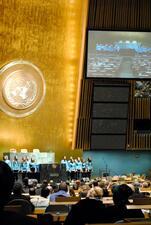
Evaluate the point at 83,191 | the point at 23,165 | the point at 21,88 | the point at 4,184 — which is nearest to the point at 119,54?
the point at 21,88

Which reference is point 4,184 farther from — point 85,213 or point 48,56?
point 48,56

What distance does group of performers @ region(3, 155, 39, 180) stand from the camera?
11.7m

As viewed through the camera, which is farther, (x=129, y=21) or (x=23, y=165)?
(x=129, y=21)

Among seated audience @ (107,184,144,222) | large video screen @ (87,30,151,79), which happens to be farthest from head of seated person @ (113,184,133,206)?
large video screen @ (87,30,151,79)

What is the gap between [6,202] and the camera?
194 centimetres

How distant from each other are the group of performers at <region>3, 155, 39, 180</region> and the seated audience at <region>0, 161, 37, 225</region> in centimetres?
984

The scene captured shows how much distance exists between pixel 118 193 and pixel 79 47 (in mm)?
8873

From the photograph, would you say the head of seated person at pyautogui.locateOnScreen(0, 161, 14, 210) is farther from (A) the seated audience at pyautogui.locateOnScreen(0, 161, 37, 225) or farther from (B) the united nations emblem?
(B) the united nations emblem

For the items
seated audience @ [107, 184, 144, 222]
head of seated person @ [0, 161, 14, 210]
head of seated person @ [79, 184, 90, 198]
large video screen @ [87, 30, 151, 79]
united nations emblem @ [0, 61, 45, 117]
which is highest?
large video screen @ [87, 30, 151, 79]

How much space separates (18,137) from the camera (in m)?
12.7

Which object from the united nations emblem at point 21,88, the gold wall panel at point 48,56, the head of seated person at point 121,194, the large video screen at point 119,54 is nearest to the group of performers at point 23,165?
the gold wall panel at point 48,56

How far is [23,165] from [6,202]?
990 cm

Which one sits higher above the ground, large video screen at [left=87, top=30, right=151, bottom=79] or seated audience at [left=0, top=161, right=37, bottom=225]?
large video screen at [left=87, top=30, right=151, bottom=79]

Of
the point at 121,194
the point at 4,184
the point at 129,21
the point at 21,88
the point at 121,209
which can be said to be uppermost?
the point at 129,21
